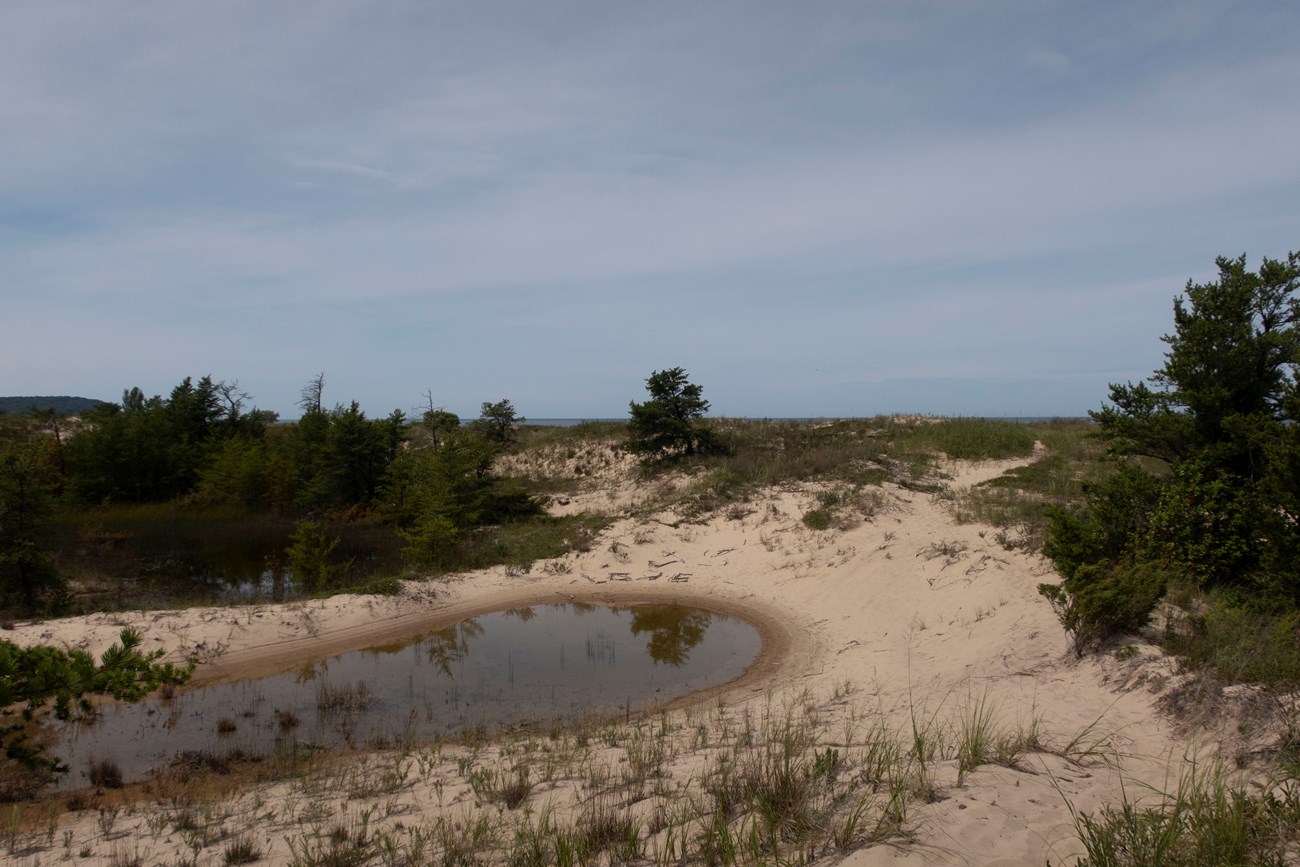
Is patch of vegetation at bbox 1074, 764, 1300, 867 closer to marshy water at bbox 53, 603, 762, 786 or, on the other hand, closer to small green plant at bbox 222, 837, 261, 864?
small green plant at bbox 222, 837, 261, 864

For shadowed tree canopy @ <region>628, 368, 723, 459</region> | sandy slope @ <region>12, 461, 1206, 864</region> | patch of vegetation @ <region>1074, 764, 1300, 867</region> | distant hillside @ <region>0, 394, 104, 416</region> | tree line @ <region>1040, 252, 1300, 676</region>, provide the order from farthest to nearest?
distant hillside @ <region>0, 394, 104, 416</region> → shadowed tree canopy @ <region>628, 368, 723, 459</region> → tree line @ <region>1040, 252, 1300, 676</region> → sandy slope @ <region>12, 461, 1206, 864</region> → patch of vegetation @ <region>1074, 764, 1300, 867</region>

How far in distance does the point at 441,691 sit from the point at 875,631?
8.30 meters

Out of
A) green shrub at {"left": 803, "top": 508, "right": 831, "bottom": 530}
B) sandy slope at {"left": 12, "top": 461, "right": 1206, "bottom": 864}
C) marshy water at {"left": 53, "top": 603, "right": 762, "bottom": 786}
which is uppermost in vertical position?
green shrub at {"left": 803, "top": 508, "right": 831, "bottom": 530}

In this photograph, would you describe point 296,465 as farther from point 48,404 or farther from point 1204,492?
point 48,404

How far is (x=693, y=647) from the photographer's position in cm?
1384

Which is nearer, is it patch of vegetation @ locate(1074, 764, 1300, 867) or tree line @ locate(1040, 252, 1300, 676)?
patch of vegetation @ locate(1074, 764, 1300, 867)

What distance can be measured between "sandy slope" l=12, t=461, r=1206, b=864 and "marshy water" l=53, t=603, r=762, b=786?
108cm

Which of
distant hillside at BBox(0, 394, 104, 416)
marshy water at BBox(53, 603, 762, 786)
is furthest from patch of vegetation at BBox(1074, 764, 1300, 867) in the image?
distant hillside at BBox(0, 394, 104, 416)

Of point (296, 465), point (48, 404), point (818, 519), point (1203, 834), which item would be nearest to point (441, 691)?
point (1203, 834)

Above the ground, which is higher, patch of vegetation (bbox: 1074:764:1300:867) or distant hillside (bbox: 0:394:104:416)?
distant hillside (bbox: 0:394:104:416)

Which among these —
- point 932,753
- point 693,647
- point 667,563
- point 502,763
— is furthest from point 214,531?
point 932,753

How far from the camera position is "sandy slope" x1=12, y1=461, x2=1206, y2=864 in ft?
17.7

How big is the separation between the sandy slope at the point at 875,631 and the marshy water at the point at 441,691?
3.54 ft

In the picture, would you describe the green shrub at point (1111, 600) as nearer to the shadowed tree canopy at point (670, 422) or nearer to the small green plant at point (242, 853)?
the small green plant at point (242, 853)
